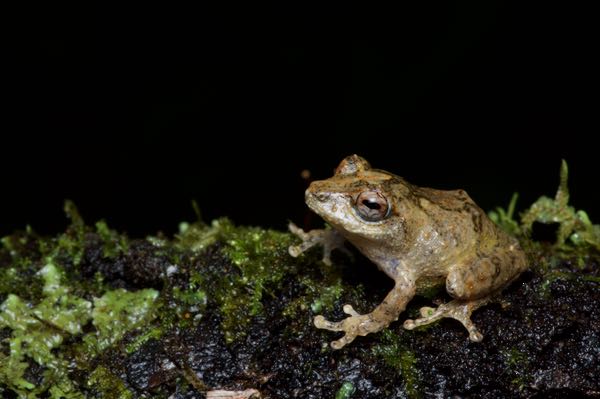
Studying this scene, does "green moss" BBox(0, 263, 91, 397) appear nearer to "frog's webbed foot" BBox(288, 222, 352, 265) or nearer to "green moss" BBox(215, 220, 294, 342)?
"green moss" BBox(215, 220, 294, 342)

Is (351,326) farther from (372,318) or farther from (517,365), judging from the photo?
(517,365)

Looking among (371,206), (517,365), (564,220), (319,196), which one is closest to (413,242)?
(371,206)

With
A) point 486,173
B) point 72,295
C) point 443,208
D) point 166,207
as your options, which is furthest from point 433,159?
point 72,295

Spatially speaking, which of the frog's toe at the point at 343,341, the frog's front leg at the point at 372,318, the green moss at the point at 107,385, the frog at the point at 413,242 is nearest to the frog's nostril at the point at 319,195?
the frog at the point at 413,242

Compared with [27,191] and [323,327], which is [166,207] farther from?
[323,327]

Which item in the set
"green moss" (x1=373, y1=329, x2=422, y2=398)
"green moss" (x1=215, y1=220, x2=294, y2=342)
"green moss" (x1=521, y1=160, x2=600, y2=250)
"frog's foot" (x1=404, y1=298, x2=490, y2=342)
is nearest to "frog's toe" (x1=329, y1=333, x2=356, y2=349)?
"green moss" (x1=373, y1=329, x2=422, y2=398)
